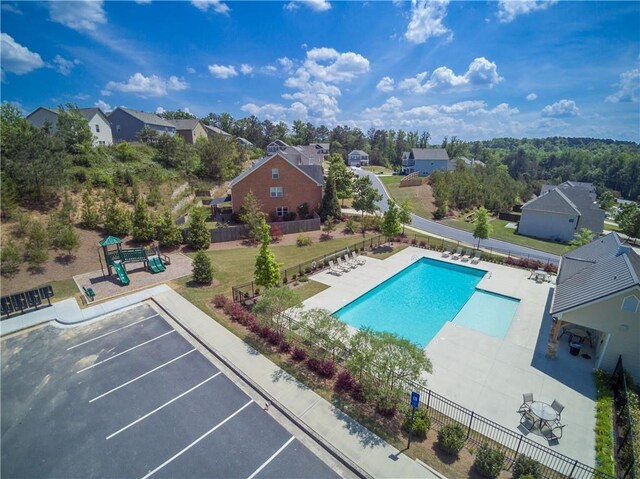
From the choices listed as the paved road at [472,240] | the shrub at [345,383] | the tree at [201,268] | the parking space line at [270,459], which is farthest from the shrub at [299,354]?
the paved road at [472,240]

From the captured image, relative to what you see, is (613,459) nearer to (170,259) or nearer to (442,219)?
(170,259)

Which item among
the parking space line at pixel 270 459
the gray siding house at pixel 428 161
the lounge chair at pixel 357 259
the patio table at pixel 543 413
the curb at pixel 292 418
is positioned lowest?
the parking space line at pixel 270 459

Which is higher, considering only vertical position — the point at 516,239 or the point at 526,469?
the point at 526,469

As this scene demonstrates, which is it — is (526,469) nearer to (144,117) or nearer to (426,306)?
(426,306)

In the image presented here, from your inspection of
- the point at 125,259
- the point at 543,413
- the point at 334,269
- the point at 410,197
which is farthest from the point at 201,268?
the point at 410,197

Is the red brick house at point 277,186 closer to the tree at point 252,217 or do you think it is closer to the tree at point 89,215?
the tree at point 252,217

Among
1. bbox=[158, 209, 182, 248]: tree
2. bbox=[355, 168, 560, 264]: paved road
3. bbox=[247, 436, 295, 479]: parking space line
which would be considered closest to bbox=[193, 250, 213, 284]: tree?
bbox=[158, 209, 182, 248]: tree
